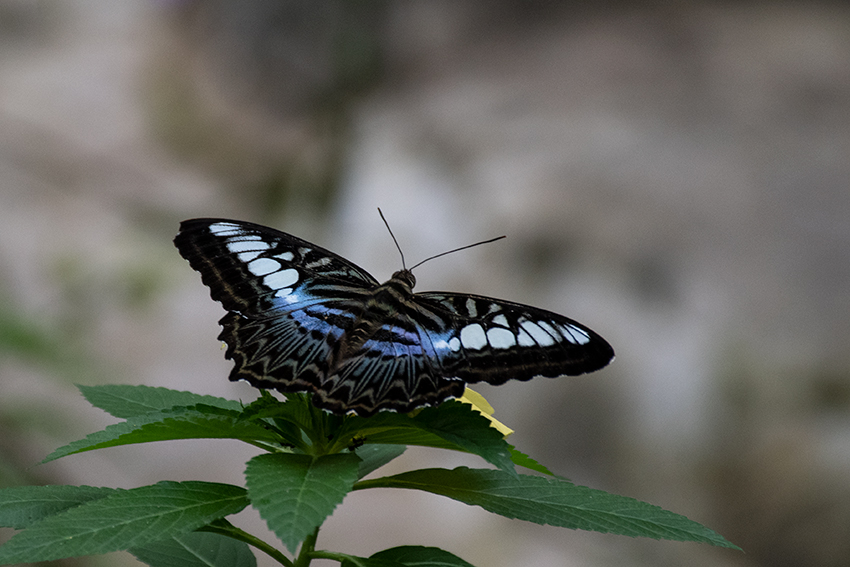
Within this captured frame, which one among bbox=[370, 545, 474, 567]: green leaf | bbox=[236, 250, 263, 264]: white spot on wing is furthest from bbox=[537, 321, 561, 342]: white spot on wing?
bbox=[236, 250, 263, 264]: white spot on wing

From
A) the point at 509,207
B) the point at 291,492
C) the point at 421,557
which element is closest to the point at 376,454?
the point at 421,557

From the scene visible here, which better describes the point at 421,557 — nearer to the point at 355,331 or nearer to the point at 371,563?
the point at 371,563

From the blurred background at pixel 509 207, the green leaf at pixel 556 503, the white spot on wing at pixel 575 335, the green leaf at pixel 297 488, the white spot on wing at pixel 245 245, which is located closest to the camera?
the green leaf at pixel 297 488

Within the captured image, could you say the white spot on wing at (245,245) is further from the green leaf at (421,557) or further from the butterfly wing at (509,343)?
the green leaf at (421,557)

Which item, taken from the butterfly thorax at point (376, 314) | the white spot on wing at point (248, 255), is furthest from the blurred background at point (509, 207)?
the butterfly thorax at point (376, 314)

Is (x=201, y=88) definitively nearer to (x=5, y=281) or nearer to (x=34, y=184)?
(x=34, y=184)
